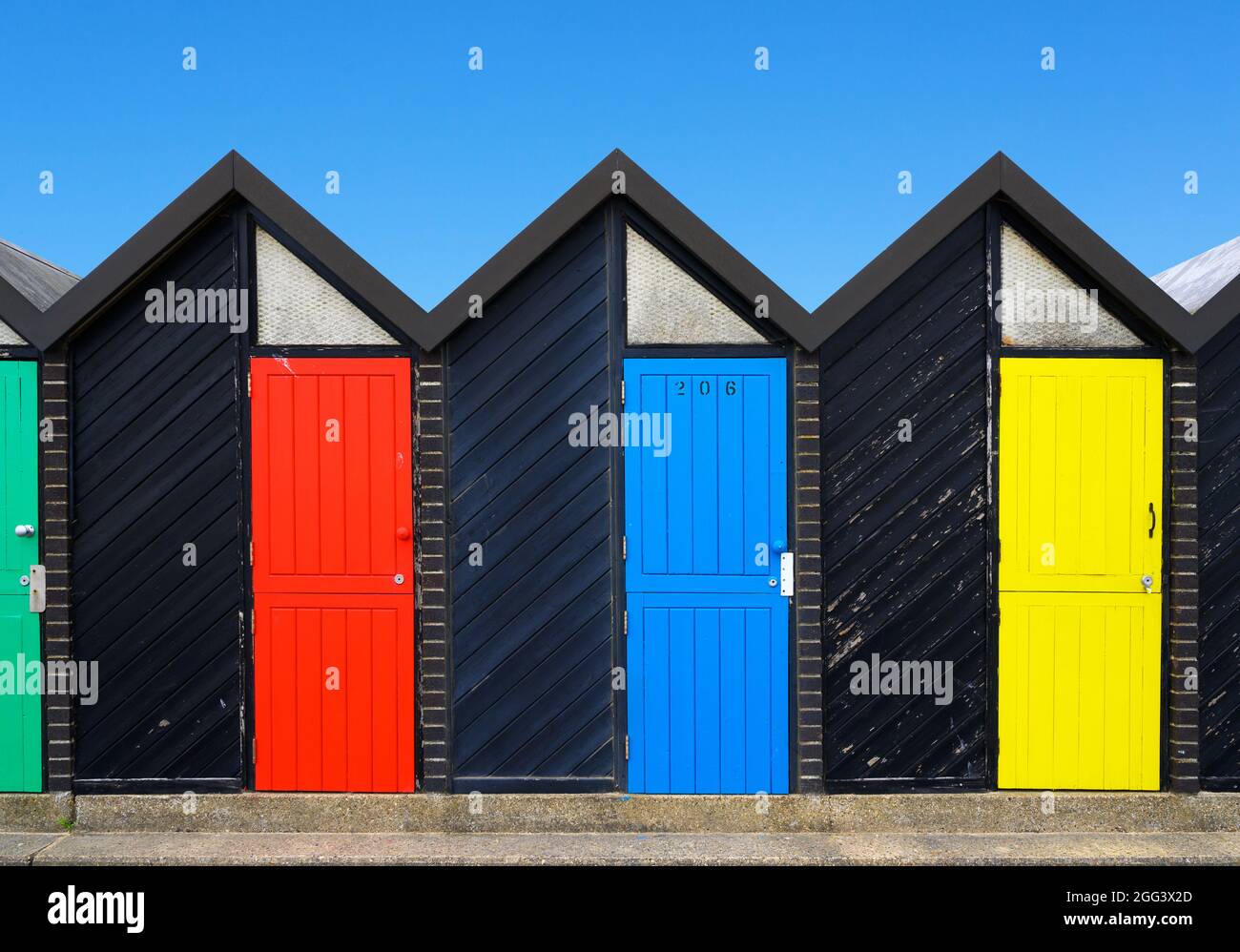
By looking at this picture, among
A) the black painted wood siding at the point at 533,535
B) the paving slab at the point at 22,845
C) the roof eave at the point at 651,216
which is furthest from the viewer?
the black painted wood siding at the point at 533,535

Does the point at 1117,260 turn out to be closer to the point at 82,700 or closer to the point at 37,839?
the point at 82,700

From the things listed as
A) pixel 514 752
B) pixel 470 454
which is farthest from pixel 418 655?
pixel 470 454

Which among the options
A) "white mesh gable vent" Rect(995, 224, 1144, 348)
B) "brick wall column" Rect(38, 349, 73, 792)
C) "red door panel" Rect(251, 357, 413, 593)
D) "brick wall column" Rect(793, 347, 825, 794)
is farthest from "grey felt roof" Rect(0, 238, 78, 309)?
"white mesh gable vent" Rect(995, 224, 1144, 348)

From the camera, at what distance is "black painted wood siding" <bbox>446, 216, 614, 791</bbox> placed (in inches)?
186

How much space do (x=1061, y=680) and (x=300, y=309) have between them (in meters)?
5.10

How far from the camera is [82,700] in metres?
4.80

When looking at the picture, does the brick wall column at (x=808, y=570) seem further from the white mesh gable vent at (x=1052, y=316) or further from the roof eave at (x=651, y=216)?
the white mesh gable vent at (x=1052, y=316)

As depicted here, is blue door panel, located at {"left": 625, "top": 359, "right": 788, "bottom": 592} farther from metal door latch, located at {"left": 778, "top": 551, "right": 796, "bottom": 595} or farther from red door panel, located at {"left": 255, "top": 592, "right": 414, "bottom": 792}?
red door panel, located at {"left": 255, "top": 592, "right": 414, "bottom": 792}

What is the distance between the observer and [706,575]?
15.5ft

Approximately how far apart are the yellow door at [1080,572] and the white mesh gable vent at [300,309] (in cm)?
388

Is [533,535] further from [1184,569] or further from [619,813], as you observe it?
[1184,569]

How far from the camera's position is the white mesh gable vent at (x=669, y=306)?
4730 mm

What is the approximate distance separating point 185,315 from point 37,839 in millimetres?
3172

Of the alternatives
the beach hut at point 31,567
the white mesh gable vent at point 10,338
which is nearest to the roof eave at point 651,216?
the beach hut at point 31,567
